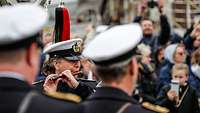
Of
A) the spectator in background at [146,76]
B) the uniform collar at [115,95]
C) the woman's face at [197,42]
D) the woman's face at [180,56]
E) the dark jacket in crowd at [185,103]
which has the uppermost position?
the uniform collar at [115,95]

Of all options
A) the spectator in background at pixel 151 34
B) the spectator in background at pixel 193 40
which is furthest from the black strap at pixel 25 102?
the spectator in background at pixel 151 34

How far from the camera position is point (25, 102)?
10.7 feet

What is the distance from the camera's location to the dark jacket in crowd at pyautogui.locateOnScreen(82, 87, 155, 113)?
3537mm

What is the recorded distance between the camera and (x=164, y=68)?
29.7ft

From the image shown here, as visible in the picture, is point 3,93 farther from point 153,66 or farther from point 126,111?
point 153,66

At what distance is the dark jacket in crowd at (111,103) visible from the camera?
354 centimetres

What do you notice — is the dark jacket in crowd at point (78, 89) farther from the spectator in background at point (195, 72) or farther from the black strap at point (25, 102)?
the spectator in background at point (195, 72)

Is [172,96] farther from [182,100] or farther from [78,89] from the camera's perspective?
[78,89]

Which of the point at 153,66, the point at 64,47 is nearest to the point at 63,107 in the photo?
the point at 64,47

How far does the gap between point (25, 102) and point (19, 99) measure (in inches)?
1.4

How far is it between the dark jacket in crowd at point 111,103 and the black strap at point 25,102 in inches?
14.8

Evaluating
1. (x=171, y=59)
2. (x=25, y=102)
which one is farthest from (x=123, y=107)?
(x=171, y=59)

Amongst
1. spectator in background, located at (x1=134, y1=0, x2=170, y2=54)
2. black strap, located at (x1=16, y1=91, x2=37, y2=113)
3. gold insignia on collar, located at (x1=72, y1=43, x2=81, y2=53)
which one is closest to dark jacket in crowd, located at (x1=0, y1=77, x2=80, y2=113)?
black strap, located at (x1=16, y1=91, x2=37, y2=113)

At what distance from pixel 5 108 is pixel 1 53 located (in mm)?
287
